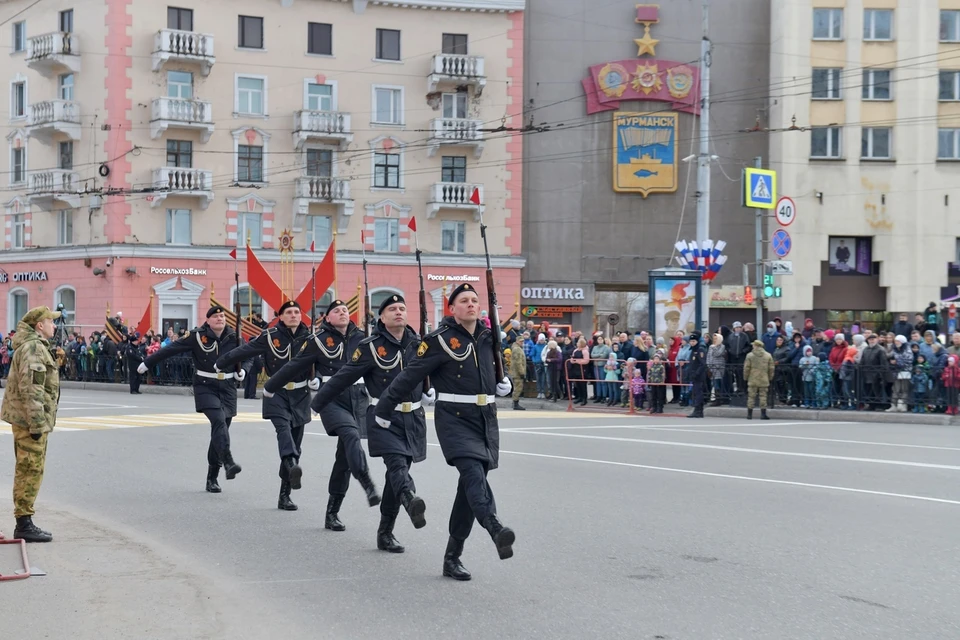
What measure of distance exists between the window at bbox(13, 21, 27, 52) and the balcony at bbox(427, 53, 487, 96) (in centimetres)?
1545

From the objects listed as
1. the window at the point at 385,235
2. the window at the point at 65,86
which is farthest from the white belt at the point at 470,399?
the window at the point at 65,86

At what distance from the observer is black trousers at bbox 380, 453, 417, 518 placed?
29.3 feet

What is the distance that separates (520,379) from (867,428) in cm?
940

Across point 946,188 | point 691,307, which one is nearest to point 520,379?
point 691,307

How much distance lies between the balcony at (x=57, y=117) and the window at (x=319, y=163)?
8.43 m

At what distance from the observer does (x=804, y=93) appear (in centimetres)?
4697

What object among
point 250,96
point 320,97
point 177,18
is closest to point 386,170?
point 320,97

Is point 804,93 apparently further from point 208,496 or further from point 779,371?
point 208,496

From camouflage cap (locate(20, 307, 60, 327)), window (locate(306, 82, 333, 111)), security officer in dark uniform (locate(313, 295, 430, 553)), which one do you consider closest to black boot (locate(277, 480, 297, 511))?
security officer in dark uniform (locate(313, 295, 430, 553))

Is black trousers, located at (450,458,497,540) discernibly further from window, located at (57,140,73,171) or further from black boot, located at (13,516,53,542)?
window, located at (57,140,73,171)

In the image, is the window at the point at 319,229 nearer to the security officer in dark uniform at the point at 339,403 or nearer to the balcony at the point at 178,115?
the balcony at the point at 178,115

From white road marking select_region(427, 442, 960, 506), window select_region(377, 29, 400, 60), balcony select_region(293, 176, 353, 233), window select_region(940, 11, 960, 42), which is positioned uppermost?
window select_region(940, 11, 960, 42)

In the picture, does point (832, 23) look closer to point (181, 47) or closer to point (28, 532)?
point (181, 47)

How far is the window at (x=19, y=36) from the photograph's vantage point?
47812 millimetres
